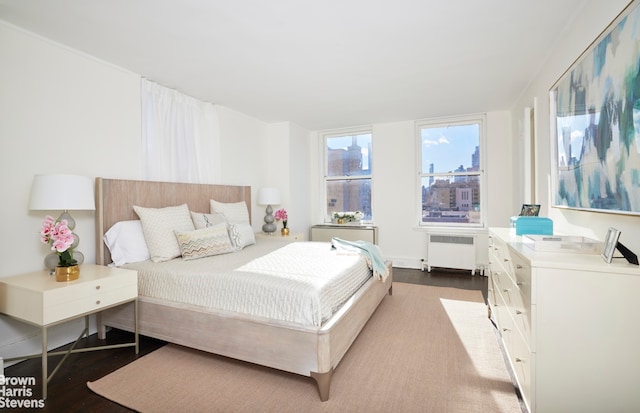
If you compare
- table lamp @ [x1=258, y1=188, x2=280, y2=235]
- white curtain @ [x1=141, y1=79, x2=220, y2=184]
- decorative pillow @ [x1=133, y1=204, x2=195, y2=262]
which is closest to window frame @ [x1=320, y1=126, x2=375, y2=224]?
table lamp @ [x1=258, y1=188, x2=280, y2=235]

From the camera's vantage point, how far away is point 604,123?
158 centimetres

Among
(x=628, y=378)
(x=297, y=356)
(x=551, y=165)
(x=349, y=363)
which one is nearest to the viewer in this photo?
(x=628, y=378)

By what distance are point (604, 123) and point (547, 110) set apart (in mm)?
1317

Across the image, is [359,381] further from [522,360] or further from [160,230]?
[160,230]

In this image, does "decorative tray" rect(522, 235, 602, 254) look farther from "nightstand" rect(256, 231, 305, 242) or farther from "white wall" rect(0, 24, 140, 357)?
"white wall" rect(0, 24, 140, 357)

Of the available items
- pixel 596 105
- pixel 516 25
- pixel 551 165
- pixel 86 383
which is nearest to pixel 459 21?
pixel 516 25

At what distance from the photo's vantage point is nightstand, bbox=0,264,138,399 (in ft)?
5.96

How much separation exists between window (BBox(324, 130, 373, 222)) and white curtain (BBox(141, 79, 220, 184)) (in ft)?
7.68

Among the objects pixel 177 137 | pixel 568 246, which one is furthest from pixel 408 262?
pixel 177 137

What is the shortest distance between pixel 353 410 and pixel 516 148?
406 centimetres

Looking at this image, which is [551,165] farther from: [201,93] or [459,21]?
[201,93]

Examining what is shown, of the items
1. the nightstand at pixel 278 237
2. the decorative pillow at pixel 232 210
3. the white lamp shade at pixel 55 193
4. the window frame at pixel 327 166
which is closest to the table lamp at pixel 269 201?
the nightstand at pixel 278 237

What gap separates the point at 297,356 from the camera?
183 centimetres

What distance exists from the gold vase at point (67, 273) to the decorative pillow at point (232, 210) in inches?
63.9
